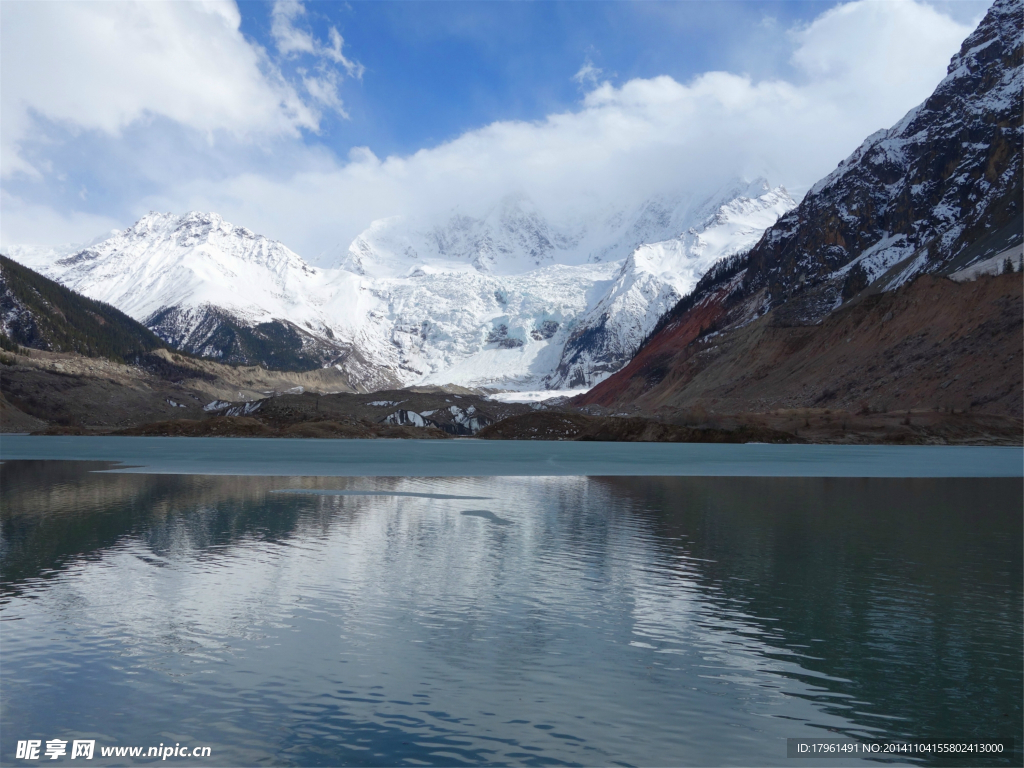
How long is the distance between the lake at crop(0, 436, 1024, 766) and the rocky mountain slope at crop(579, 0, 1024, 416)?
97153 mm

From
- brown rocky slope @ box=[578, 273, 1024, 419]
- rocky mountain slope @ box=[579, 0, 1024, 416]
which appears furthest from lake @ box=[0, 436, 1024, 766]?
rocky mountain slope @ box=[579, 0, 1024, 416]

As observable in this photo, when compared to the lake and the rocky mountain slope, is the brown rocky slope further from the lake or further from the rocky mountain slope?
the lake

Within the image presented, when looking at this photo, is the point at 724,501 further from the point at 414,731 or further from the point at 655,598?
the point at 414,731

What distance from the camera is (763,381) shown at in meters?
158

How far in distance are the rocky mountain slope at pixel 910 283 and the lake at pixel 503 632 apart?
319 ft

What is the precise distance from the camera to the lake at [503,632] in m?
11.7

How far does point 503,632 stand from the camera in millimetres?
16641

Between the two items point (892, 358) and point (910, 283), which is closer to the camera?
point (892, 358)

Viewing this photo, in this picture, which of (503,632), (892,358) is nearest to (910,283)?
(892,358)

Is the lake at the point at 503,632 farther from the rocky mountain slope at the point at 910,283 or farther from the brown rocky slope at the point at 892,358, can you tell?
the rocky mountain slope at the point at 910,283

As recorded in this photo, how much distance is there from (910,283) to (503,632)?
145 metres

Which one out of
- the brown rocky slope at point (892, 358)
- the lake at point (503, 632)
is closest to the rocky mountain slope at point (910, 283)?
the brown rocky slope at point (892, 358)

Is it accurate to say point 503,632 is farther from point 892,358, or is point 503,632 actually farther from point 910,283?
point 910,283

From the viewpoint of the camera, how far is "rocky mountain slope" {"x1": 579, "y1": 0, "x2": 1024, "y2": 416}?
396ft
